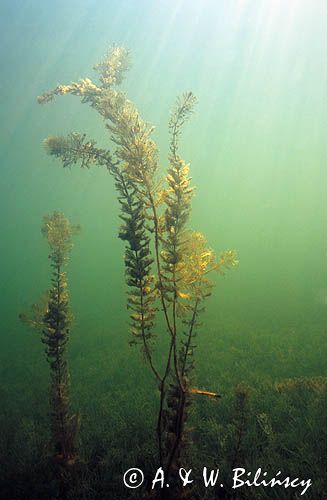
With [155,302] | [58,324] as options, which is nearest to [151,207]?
[58,324]

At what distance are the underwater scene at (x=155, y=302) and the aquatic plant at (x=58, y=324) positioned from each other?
0.06 ft

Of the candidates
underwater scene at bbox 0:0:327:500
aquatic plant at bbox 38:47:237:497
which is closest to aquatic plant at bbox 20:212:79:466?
underwater scene at bbox 0:0:327:500

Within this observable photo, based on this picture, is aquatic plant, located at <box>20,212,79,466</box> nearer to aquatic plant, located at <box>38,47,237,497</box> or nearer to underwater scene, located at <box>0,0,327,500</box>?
underwater scene, located at <box>0,0,327,500</box>

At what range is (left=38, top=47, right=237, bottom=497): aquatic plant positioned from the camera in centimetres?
268

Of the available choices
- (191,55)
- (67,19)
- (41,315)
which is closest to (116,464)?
(41,315)

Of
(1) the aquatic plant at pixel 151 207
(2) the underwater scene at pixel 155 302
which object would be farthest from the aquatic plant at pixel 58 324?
(1) the aquatic plant at pixel 151 207

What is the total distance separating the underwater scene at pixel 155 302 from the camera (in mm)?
2830

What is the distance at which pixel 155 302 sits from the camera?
18.4 metres

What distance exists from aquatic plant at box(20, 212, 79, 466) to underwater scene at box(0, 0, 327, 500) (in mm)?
19

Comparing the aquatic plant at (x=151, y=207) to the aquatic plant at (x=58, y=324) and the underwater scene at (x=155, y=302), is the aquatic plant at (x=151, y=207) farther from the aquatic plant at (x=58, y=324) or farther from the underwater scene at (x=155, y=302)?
the aquatic plant at (x=58, y=324)

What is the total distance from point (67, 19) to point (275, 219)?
1925 inches

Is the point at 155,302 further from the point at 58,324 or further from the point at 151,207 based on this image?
the point at 151,207

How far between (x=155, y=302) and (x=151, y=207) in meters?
16.1

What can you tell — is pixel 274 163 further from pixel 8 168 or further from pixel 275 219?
pixel 8 168
